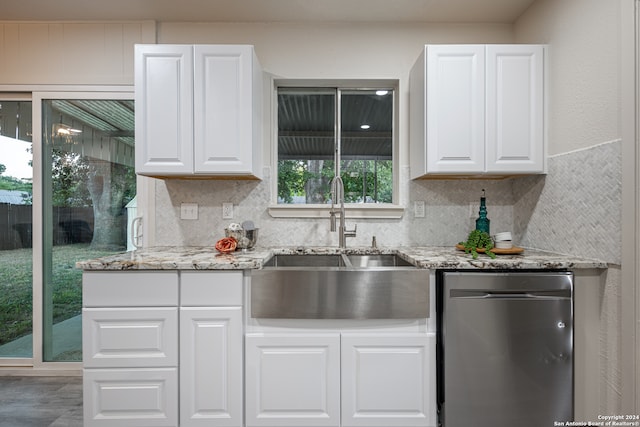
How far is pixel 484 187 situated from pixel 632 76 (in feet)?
3.46

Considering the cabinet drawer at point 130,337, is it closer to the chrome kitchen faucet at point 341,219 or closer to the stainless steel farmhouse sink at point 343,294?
the stainless steel farmhouse sink at point 343,294

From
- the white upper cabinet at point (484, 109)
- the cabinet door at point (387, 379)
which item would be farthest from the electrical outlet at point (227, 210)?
the white upper cabinet at point (484, 109)

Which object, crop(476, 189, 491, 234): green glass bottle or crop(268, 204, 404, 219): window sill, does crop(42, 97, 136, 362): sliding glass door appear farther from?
crop(476, 189, 491, 234): green glass bottle

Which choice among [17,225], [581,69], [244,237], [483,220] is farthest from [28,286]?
[581,69]

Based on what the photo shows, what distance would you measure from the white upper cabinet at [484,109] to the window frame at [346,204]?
466 mm

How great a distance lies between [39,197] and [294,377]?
2.29 m

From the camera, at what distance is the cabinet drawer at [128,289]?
5.49ft

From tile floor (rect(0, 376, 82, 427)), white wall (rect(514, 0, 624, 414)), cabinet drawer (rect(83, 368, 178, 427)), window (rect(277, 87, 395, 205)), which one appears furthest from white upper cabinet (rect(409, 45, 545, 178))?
tile floor (rect(0, 376, 82, 427))

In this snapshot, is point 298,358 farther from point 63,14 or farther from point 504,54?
point 63,14

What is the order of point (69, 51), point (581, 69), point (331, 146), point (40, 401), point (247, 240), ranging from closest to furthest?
1. point (581, 69)
2. point (40, 401)
3. point (247, 240)
4. point (69, 51)
5. point (331, 146)

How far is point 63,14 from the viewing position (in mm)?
2334

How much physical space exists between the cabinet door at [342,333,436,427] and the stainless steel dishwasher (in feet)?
0.36

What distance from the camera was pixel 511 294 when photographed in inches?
64.9

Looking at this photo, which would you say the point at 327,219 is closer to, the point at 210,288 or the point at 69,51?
the point at 210,288
